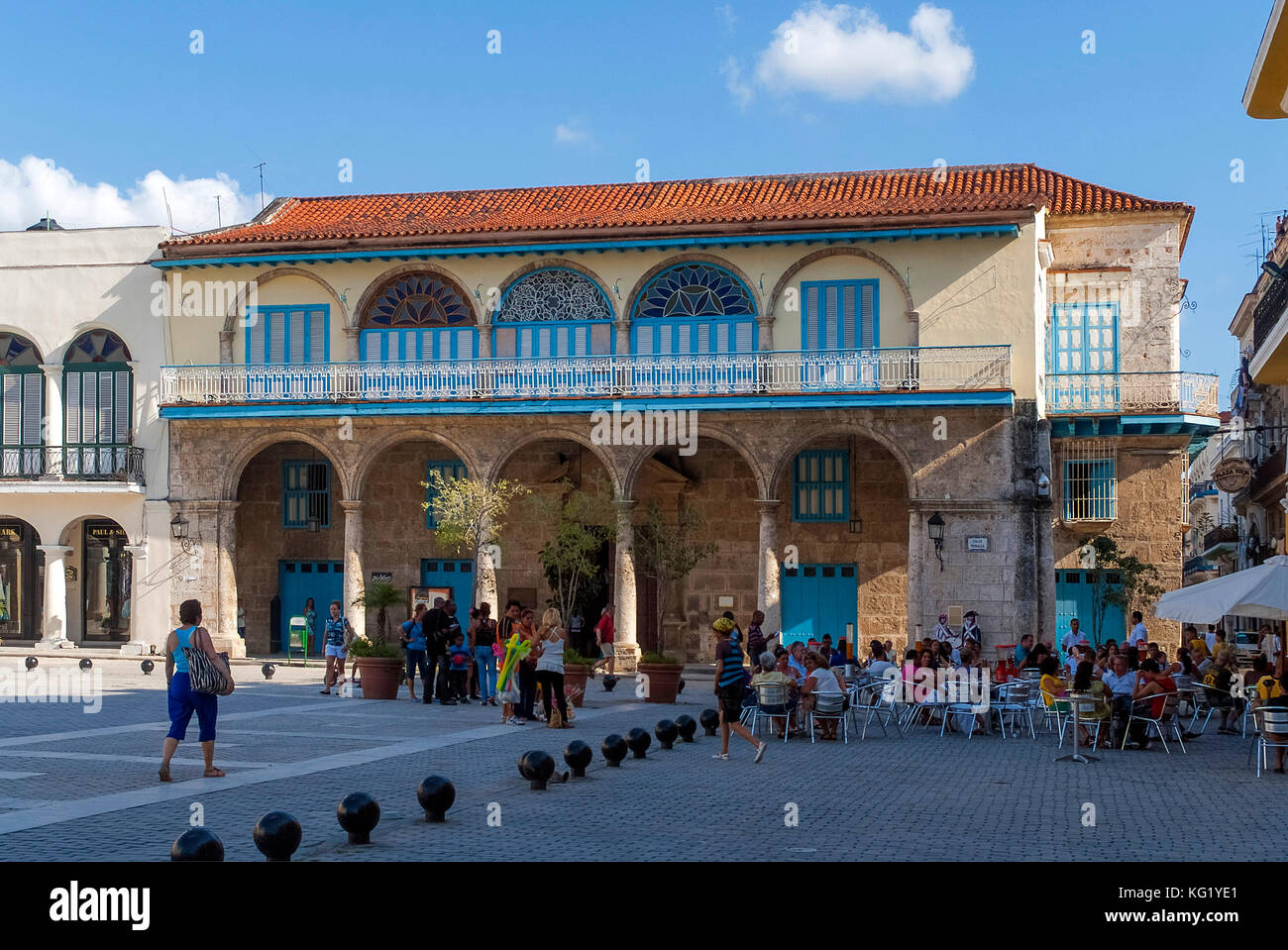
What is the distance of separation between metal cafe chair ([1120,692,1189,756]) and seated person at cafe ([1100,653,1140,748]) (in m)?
0.10

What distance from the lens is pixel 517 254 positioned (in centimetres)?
2850

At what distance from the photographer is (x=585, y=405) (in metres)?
27.3

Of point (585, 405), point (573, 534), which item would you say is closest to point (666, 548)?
point (573, 534)

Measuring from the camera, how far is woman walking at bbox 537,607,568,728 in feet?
Result: 54.9

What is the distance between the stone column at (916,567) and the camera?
85.3ft

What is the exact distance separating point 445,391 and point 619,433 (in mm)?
3644

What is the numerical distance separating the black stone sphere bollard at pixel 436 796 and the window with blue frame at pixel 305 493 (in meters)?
22.0

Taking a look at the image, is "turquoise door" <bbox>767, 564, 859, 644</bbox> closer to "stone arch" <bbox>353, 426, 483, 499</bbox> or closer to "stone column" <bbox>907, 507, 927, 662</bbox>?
"stone column" <bbox>907, 507, 927, 662</bbox>

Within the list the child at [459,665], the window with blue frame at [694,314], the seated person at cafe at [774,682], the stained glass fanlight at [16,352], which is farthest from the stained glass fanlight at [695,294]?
the stained glass fanlight at [16,352]

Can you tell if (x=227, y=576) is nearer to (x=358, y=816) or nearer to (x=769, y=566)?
(x=769, y=566)

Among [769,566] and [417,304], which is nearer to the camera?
[769,566]

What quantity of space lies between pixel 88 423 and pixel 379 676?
44.1 feet

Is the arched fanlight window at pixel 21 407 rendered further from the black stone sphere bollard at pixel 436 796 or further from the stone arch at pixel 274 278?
the black stone sphere bollard at pixel 436 796

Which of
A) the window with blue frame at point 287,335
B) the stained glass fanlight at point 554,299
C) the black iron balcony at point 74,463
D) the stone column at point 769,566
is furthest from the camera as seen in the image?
the black iron balcony at point 74,463
